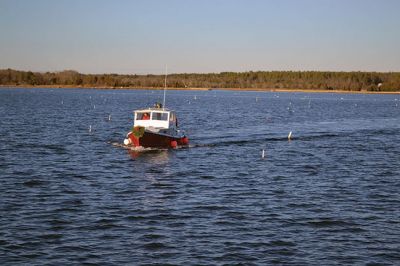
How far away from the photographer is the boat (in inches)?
2008

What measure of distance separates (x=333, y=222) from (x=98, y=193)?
13.2m

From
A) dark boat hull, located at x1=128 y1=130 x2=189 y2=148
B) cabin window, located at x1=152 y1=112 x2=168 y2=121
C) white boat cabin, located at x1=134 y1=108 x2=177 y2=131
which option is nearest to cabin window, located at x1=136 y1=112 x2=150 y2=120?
white boat cabin, located at x1=134 y1=108 x2=177 y2=131

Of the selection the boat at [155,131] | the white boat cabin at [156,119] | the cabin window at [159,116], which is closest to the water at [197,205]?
the boat at [155,131]

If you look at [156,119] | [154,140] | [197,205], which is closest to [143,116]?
[156,119]

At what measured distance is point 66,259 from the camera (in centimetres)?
2025

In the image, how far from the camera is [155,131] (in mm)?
51719

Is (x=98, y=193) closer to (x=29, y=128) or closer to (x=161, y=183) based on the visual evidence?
(x=161, y=183)

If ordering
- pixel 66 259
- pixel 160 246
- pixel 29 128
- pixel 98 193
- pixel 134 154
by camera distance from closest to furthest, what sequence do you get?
pixel 66 259 < pixel 160 246 < pixel 98 193 < pixel 134 154 < pixel 29 128

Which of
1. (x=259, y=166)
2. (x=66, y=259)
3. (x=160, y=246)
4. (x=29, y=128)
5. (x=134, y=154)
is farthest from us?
(x=29, y=128)

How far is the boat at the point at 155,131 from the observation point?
51000 mm

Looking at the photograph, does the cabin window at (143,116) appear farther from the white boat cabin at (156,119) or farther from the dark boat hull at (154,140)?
the dark boat hull at (154,140)

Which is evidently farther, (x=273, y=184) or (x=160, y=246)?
(x=273, y=184)

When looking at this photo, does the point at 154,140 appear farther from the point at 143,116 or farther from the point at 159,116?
the point at 143,116

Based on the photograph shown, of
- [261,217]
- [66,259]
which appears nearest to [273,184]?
[261,217]
